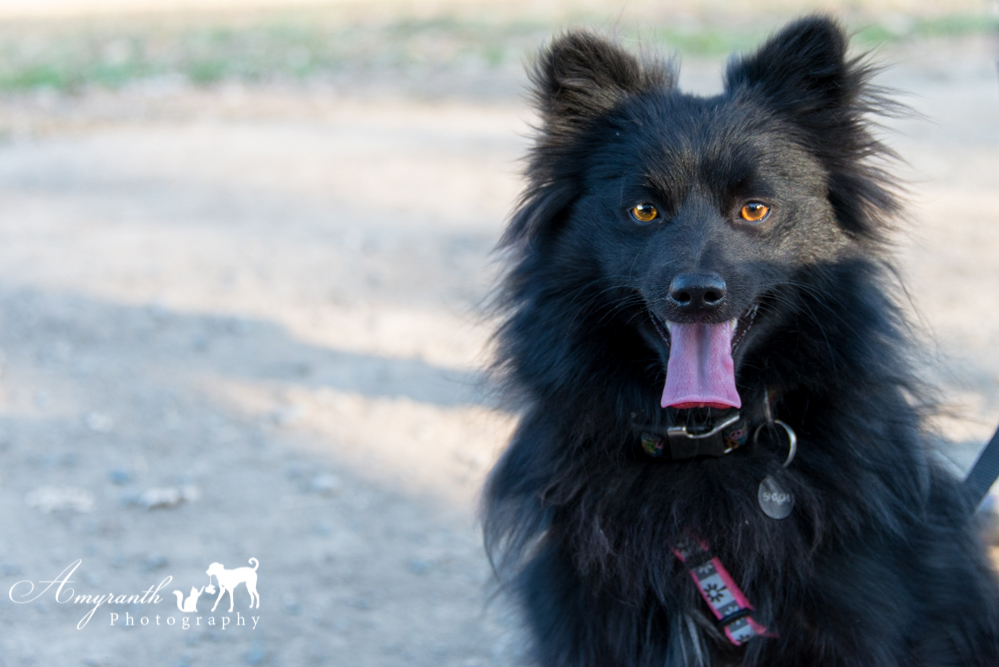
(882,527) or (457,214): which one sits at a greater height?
(882,527)

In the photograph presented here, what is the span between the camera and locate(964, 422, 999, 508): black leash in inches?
116

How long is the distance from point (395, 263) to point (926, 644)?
491 cm

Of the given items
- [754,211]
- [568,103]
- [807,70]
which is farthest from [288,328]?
[807,70]

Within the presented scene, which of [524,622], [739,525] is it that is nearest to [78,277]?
[524,622]

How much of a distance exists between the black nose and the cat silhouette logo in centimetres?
206

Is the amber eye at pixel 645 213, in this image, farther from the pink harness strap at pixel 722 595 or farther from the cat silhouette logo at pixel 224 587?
the cat silhouette logo at pixel 224 587

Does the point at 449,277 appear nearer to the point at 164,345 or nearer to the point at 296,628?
the point at 164,345

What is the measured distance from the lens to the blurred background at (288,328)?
3557 millimetres

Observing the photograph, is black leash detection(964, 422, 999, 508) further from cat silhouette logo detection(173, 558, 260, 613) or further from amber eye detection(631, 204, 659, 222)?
cat silhouette logo detection(173, 558, 260, 613)

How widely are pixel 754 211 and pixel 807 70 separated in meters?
0.52

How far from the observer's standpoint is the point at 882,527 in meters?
2.66

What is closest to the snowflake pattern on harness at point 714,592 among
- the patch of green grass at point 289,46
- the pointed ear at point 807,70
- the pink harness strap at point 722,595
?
the pink harness strap at point 722,595

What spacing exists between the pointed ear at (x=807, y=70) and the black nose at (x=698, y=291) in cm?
77

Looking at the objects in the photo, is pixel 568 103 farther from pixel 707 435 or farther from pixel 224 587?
pixel 224 587
